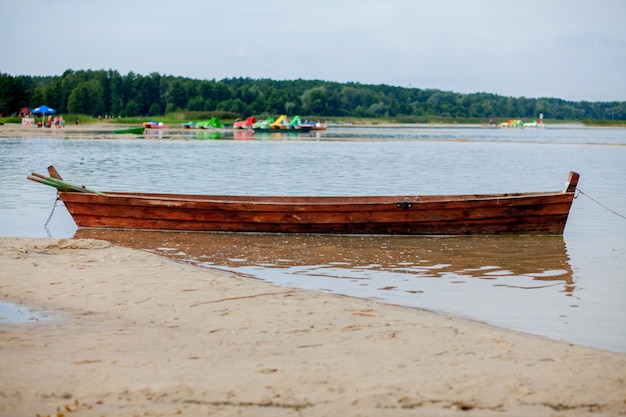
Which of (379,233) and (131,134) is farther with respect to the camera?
(131,134)

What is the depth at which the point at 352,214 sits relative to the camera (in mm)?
14633

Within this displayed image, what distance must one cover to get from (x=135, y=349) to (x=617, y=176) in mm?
29628

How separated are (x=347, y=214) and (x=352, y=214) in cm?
10

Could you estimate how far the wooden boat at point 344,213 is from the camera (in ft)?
47.7

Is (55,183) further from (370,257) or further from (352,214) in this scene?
(370,257)

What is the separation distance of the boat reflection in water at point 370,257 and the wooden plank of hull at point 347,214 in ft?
0.60

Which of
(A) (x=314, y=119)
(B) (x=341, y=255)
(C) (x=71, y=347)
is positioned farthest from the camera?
(A) (x=314, y=119)

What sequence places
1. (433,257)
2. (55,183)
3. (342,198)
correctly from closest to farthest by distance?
(433,257)
(55,183)
(342,198)

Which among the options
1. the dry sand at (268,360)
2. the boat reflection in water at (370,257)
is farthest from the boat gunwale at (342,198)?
the dry sand at (268,360)

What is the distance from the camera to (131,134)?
79312 mm

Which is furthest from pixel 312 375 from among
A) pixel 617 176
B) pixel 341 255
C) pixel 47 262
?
pixel 617 176

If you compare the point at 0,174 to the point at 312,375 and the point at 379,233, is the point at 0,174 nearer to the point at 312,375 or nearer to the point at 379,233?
the point at 379,233

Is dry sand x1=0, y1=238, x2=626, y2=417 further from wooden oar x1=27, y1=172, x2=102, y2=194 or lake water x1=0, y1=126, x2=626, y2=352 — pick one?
wooden oar x1=27, y1=172, x2=102, y2=194

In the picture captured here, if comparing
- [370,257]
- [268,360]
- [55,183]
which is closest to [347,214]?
[370,257]
